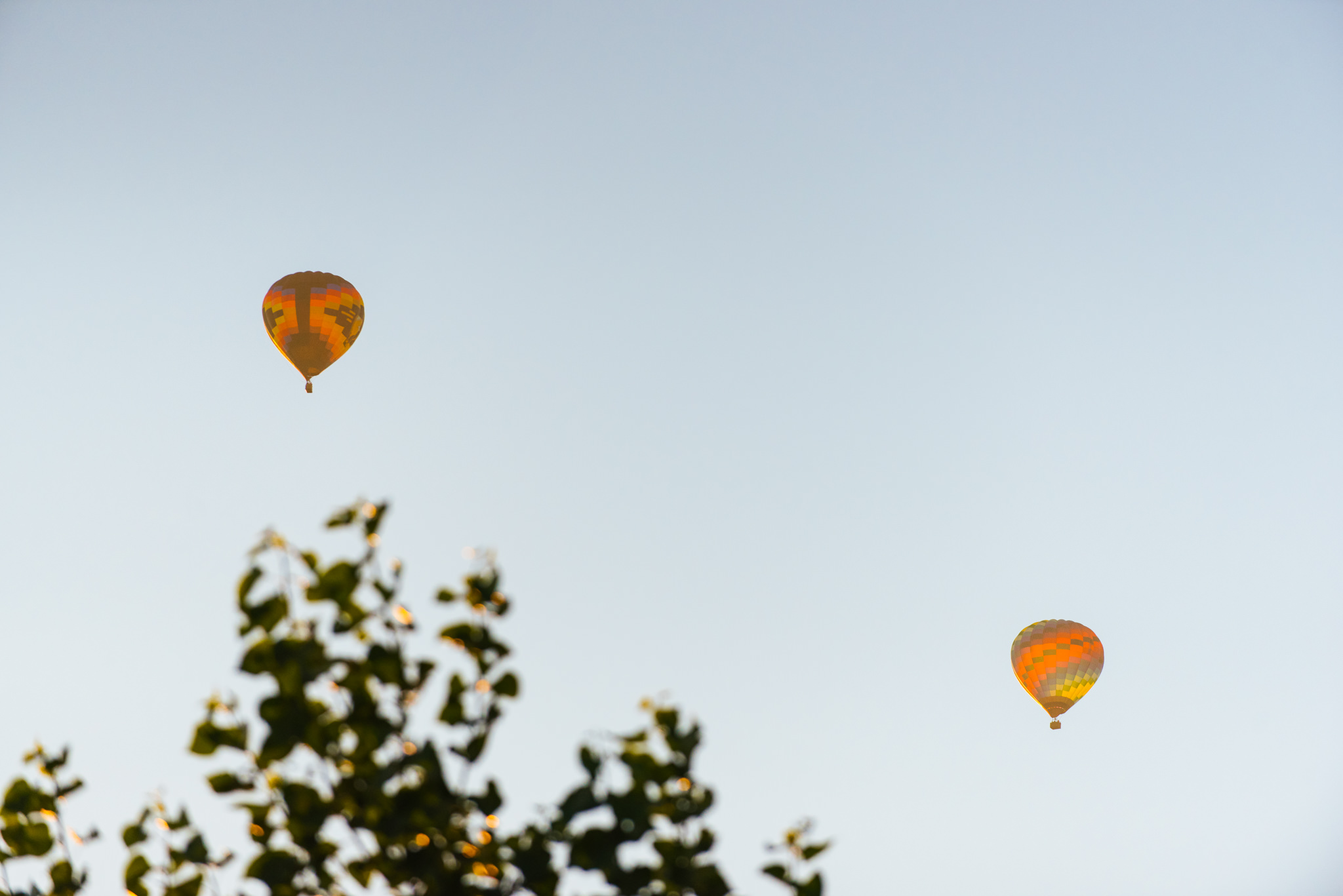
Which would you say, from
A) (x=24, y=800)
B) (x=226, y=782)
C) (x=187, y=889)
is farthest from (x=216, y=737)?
(x=24, y=800)

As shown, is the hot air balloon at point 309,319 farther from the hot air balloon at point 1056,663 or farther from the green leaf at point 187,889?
the green leaf at point 187,889

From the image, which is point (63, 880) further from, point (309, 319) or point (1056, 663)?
point (1056, 663)

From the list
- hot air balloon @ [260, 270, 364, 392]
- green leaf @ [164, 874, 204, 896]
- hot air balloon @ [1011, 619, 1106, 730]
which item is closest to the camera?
green leaf @ [164, 874, 204, 896]

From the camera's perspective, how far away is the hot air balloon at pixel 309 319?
2986 centimetres

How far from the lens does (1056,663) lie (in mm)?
36250

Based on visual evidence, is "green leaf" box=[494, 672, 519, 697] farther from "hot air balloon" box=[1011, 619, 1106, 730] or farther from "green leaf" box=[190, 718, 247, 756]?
"hot air balloon" box=[1011, 619, 1106, 730]

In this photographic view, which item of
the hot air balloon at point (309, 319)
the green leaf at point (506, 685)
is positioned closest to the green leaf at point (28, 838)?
the green leaf at point (506, 685)

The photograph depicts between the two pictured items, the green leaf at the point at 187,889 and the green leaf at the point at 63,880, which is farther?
the green leaf at the point at 63,880

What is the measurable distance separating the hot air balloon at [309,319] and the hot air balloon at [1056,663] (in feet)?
60.3

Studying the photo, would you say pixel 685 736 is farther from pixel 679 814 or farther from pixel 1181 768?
pixel 1181 768

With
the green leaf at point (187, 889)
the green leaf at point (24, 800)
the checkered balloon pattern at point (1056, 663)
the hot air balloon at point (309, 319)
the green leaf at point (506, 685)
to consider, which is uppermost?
the hot air balloon at point (309, 319)

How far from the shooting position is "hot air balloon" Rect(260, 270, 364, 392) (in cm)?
2986

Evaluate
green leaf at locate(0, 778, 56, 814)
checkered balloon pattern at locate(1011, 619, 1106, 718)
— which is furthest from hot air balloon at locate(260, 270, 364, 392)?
green leaf at locate(0, 778, 56, 814)

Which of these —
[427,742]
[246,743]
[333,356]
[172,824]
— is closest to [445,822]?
[427,742]
